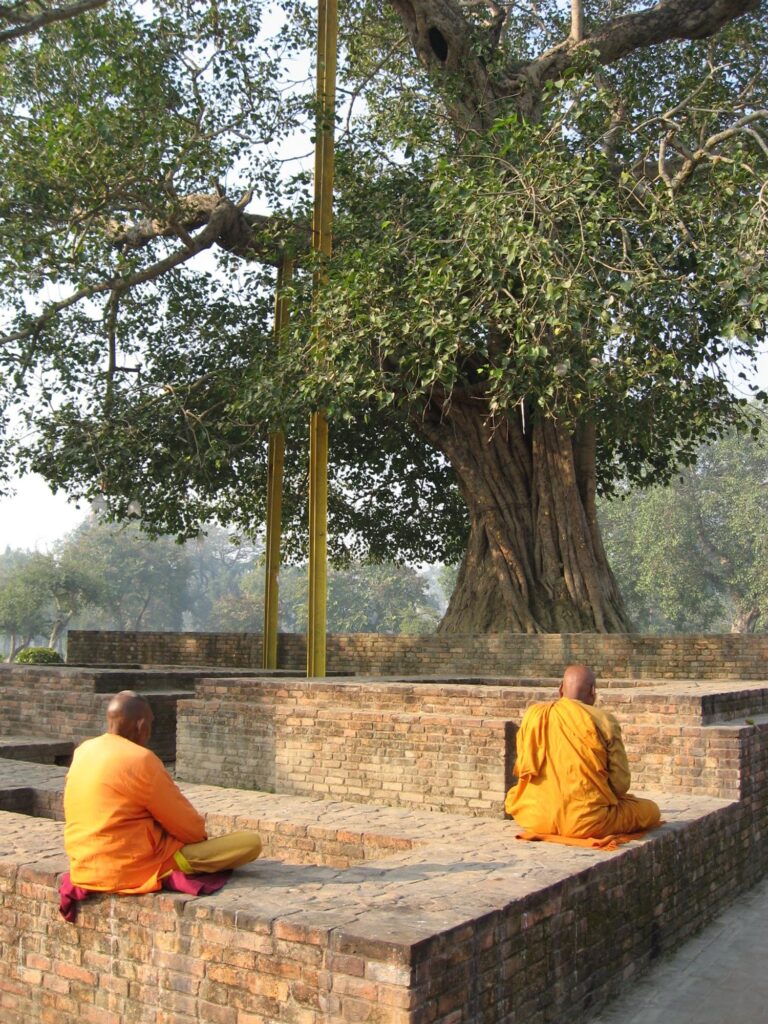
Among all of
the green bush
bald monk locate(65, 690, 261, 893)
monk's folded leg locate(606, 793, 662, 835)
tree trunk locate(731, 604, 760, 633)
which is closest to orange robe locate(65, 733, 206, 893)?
bald monk locate(65, 690, 261, 893)

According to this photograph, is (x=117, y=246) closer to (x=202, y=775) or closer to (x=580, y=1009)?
(x=202, y=775)

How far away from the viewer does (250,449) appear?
15.7m

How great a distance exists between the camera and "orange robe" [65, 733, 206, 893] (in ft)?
12.5

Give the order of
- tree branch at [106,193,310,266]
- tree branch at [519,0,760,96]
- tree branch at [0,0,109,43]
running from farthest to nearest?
tree branch at [106,193,310,266], tree branch at [519,0,760,96], tree branch at [0,0,109,43]

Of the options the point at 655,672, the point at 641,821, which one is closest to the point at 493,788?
the point at 641,821

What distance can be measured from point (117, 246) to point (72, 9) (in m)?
3.76

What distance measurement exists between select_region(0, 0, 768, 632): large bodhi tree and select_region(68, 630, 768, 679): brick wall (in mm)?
816

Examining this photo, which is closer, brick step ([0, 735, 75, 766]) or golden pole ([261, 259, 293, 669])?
brick step ([0, 735, 75, 766])

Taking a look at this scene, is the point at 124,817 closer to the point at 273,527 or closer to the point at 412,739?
the point at 412,739

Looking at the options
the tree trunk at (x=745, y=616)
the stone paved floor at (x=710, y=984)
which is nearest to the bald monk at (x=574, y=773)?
the stone paved floor at (x=710, y=984)

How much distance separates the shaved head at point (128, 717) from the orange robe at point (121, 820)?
4 cm

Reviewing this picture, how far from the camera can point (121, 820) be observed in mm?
3803

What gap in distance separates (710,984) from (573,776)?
3.31ft

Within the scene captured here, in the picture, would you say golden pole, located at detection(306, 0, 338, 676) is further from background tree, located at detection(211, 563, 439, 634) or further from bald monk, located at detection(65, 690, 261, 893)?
background tree, located at detection(211, 563, 439, 634)
